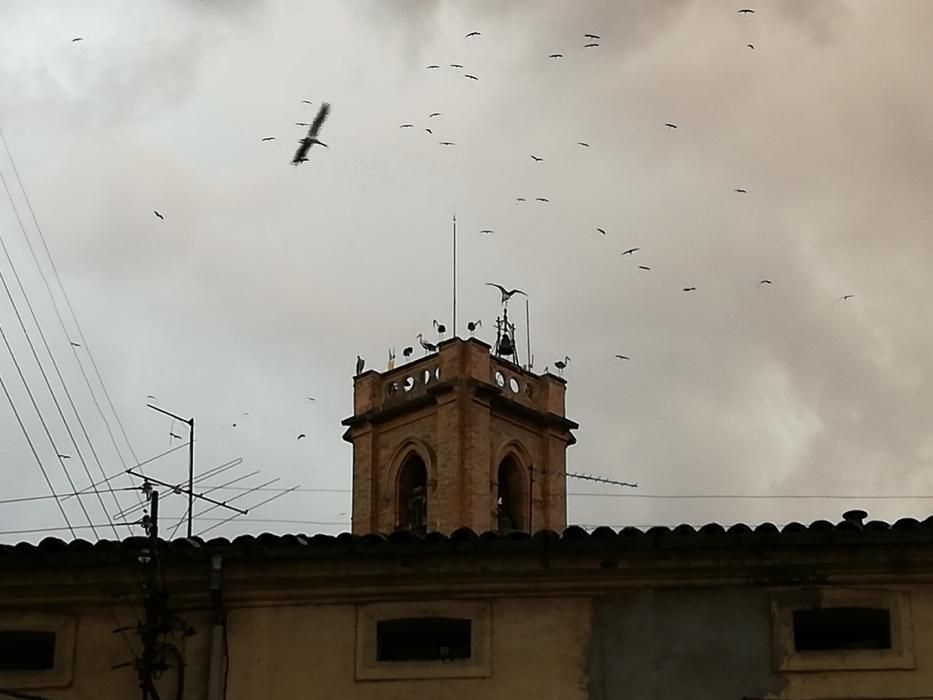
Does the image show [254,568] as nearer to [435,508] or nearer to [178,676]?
[178,676]

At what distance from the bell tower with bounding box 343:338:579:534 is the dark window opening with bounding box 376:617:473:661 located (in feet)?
112

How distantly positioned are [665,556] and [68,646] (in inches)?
215

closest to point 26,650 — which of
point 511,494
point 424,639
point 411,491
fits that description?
point 424,639

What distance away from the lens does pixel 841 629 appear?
16.0 metres

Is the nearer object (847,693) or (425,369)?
(847,693)

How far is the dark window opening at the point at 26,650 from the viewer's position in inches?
638

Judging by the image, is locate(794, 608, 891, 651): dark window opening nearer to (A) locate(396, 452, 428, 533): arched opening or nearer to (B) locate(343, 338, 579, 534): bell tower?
(B) locate(343, 338, 579, 534): bell tower

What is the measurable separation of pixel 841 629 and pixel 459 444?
35525 millimetres

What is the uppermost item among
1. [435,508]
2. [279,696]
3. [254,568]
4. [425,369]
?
[425,369]

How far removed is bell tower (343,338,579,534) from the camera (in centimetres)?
5141

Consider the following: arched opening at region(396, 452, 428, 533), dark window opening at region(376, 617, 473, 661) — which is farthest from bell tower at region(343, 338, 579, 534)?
dark window opening at region(376, 617, 473, 661)

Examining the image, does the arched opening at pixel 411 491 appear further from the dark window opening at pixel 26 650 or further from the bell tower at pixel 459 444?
the dark window opening at pixel 26 650

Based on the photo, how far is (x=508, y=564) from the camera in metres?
15.9

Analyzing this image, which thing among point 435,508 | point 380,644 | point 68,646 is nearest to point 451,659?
point 380,644
